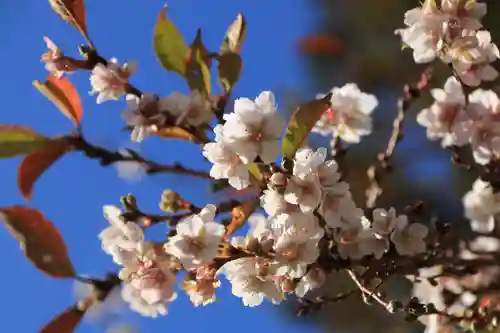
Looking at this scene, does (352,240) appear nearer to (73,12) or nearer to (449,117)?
(449,117)

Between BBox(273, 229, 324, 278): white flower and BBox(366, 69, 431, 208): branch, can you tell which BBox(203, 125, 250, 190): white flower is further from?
BBox(366, 69, 431, 208): branch

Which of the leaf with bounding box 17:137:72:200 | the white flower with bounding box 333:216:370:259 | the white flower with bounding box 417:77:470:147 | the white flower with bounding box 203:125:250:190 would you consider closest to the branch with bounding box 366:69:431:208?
the white flower with bounding box 417:77:470:147

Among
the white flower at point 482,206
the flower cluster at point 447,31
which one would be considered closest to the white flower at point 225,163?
the flower cluster at point 447,31

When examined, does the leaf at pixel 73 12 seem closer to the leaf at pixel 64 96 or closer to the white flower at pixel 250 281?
the leaf at pixel 64 96

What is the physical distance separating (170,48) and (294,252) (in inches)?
10.6

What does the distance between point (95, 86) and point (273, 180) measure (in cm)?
20

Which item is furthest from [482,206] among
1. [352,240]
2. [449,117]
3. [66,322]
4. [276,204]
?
[66,322]

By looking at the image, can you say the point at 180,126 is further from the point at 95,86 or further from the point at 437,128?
the point at 437,128

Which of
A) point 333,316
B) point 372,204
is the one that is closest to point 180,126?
point 372,204

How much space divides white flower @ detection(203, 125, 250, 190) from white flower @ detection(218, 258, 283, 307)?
0.22ft

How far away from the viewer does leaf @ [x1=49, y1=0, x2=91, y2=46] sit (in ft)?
2.25

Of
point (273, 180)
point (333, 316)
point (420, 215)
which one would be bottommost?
point (333, 316)

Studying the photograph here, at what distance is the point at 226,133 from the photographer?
604 millimetres

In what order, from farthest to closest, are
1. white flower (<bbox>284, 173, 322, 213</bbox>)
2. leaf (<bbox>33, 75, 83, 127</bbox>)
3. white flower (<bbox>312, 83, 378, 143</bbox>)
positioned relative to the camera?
white flower (<bbox>312, 83, 378, 143</bbox>)
leaf (<bbox>33, 75, 83, 127</bbox>)
white flower (<bbox>284, 173, 322, 213</bbox>)
